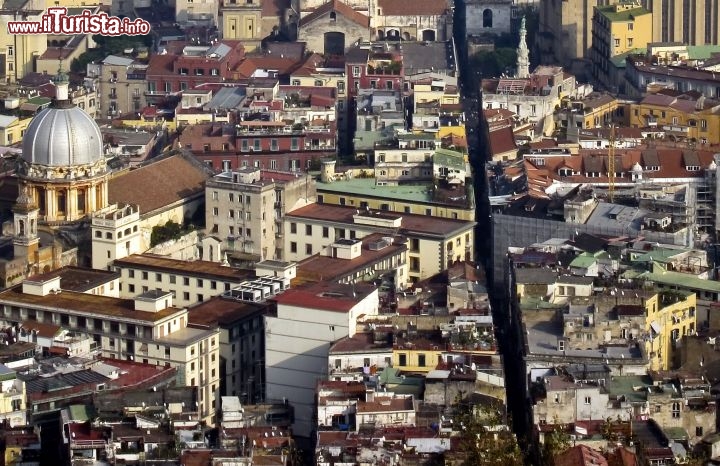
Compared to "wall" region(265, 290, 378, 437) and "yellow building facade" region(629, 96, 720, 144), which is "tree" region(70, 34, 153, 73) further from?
"wall" region(265, 290, 378, 437)

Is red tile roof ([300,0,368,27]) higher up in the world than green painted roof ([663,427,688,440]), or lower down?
higher up

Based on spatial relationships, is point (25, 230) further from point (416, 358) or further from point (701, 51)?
point (701, 51)

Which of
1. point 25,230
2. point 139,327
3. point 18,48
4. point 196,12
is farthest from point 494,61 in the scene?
point 139,327

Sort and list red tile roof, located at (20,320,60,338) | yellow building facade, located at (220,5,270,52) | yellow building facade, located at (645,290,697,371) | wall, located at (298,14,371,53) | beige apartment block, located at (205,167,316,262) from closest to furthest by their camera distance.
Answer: yellow building facade, located at (645,290,697,371) < red tile roof, located at (20,320,60,338) < beige apartment block, located at (205,167,316,262) < wall, located at (298,14,371,53) < yellow building facade, located at (220,5,270,52)

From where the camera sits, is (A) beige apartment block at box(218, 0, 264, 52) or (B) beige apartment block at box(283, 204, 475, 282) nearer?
(B) beige apartment block at box(283, 204, 475, 282)

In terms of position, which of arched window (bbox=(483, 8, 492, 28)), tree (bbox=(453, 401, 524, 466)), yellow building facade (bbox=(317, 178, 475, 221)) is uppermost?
arched window (bbox=(483, 8, 492, 28))

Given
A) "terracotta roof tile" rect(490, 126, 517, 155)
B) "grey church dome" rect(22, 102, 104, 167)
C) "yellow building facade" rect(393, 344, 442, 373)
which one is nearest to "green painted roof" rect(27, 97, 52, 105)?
"terracotta roof tile" rect(490, 126, 517, 155)

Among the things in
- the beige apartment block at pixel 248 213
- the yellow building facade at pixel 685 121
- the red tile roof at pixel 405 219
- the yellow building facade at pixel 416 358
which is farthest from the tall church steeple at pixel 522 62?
the yellow building facade at pixel 416 358
